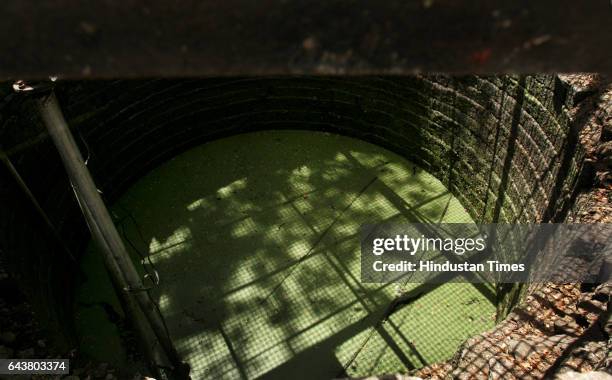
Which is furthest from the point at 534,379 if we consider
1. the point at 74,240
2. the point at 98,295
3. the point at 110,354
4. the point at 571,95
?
the point at 74,240

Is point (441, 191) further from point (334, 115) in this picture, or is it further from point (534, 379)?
point (534, 379)

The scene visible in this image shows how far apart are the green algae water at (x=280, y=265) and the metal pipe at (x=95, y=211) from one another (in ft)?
4.49

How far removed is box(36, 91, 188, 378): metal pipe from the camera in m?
2.78

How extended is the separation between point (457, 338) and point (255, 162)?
3.40 m

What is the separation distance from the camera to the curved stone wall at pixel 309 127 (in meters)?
4.49

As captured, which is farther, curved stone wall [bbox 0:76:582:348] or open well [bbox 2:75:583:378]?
open well [bbox 2:75:583:378]

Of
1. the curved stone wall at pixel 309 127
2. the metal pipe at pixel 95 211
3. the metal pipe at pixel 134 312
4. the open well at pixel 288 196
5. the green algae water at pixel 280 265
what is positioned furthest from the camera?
the green algae water at pixel 280 265

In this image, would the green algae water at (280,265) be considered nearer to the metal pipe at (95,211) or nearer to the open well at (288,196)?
the open well at (288,196)

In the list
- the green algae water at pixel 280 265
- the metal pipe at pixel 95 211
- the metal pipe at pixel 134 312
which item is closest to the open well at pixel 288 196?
the green algae water at pixel 280 265

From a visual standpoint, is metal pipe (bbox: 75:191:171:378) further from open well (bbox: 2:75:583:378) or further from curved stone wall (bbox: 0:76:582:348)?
curved stone wall (bbox: 0:76:582:348)

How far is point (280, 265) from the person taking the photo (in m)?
5.55

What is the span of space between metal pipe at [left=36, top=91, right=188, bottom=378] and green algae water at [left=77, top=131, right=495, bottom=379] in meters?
1.37

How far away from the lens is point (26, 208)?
4680 mm

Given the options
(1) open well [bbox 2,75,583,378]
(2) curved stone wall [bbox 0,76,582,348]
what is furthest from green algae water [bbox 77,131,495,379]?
(2) curved stone wall [bbox 0,76,582,348]
